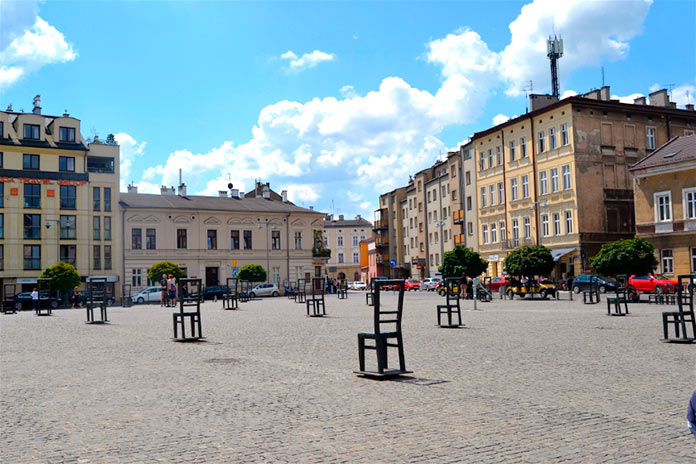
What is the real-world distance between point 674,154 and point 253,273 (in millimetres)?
40031

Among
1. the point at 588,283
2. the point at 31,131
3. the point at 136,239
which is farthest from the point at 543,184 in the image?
the point at 31,131

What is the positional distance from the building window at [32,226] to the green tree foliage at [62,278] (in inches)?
403

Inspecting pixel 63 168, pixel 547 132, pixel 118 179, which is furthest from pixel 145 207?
pixel 547 132

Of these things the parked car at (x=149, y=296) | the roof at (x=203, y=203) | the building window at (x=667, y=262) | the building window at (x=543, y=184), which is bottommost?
the parked car at (x=149, y=296)

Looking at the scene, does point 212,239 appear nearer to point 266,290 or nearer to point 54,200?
point 266,290

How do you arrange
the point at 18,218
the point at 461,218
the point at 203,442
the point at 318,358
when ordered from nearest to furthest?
the point at 203,442, the point at 318,358, the point at 18,218, the point at 461,218

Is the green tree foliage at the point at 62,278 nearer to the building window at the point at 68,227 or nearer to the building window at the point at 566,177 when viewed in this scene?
the building window at the point at 68,227

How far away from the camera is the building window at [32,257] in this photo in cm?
6338

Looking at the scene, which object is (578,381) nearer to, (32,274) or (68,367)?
(68,367)

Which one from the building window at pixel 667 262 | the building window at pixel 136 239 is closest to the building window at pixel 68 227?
the building window at pixel 136 239

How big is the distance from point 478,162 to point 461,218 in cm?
780

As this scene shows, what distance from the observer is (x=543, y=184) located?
58.1 meters

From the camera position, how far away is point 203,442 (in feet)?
20.9

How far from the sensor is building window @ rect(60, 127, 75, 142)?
6581cm
